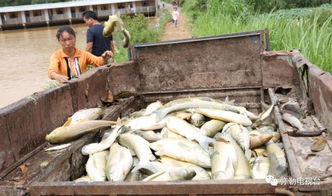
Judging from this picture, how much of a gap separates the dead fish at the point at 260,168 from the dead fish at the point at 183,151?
1.07 feet

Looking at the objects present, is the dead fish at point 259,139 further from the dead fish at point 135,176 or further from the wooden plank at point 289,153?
the dead fish at point 135,176

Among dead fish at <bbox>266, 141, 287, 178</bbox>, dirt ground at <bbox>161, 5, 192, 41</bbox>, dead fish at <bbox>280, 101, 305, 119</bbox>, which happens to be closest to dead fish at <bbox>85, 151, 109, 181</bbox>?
dead fish at <bbox>266, 141, 287, 178</bbox>

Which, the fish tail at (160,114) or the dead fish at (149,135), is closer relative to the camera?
the dead fish at (149,135)

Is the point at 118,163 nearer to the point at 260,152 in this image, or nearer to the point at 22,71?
the point at 260,152

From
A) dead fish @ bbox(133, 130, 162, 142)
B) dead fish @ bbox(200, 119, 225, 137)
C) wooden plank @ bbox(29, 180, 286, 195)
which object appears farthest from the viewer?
dead fish @ bbox(200, 119, 225, 137)

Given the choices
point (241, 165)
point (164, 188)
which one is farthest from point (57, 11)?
point (164, 188)

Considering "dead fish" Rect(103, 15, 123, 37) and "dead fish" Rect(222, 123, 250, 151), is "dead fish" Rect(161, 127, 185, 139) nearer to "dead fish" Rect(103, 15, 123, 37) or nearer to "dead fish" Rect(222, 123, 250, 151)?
"dead fish" Rect(222, 123, 250, 151)

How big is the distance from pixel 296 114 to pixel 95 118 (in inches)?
75.4

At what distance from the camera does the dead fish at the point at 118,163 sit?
2652 millimetres

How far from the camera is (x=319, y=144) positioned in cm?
271

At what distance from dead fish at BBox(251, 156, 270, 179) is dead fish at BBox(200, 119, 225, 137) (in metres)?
0.63

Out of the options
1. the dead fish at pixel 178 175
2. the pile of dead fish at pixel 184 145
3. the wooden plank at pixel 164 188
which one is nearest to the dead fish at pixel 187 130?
the pile of dead fish at pixel 184 145

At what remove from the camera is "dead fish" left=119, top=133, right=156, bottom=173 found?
2.76m

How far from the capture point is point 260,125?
3.82 m
